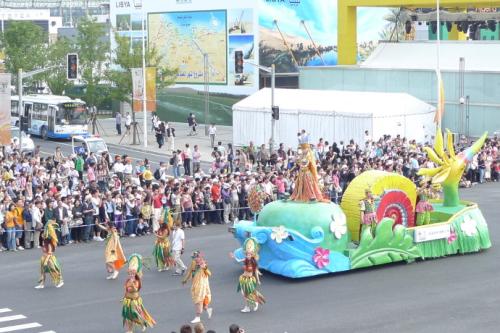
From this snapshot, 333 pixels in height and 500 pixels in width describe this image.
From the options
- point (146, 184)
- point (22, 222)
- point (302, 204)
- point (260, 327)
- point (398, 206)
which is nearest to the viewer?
point (260, 327)

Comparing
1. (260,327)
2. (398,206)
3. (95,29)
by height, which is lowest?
(260,327)

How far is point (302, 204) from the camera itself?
22.4 metres

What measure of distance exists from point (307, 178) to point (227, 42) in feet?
128

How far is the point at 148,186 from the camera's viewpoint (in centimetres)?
2934

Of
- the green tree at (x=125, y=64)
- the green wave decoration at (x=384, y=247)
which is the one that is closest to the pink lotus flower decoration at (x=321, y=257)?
the green wave decoration at (x=384, y=247)

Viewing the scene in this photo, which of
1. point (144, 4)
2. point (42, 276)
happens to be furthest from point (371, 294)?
point (144, 4)

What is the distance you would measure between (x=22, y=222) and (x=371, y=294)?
961cm

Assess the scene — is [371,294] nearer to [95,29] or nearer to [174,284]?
[174,284]

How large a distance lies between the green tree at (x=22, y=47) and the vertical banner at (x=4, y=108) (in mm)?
26322

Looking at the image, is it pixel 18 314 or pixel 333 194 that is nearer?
pixel 18 314

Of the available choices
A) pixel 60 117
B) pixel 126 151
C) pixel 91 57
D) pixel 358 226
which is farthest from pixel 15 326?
pixel 91 57

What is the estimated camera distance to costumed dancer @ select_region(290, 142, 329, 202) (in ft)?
73.2

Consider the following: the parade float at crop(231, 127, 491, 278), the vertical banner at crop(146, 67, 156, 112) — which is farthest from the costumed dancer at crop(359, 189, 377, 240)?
the vertical banner at crop(146, 67, 156, 112)

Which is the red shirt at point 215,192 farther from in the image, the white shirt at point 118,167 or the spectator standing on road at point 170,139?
the spectator standing on road at point 170,139
